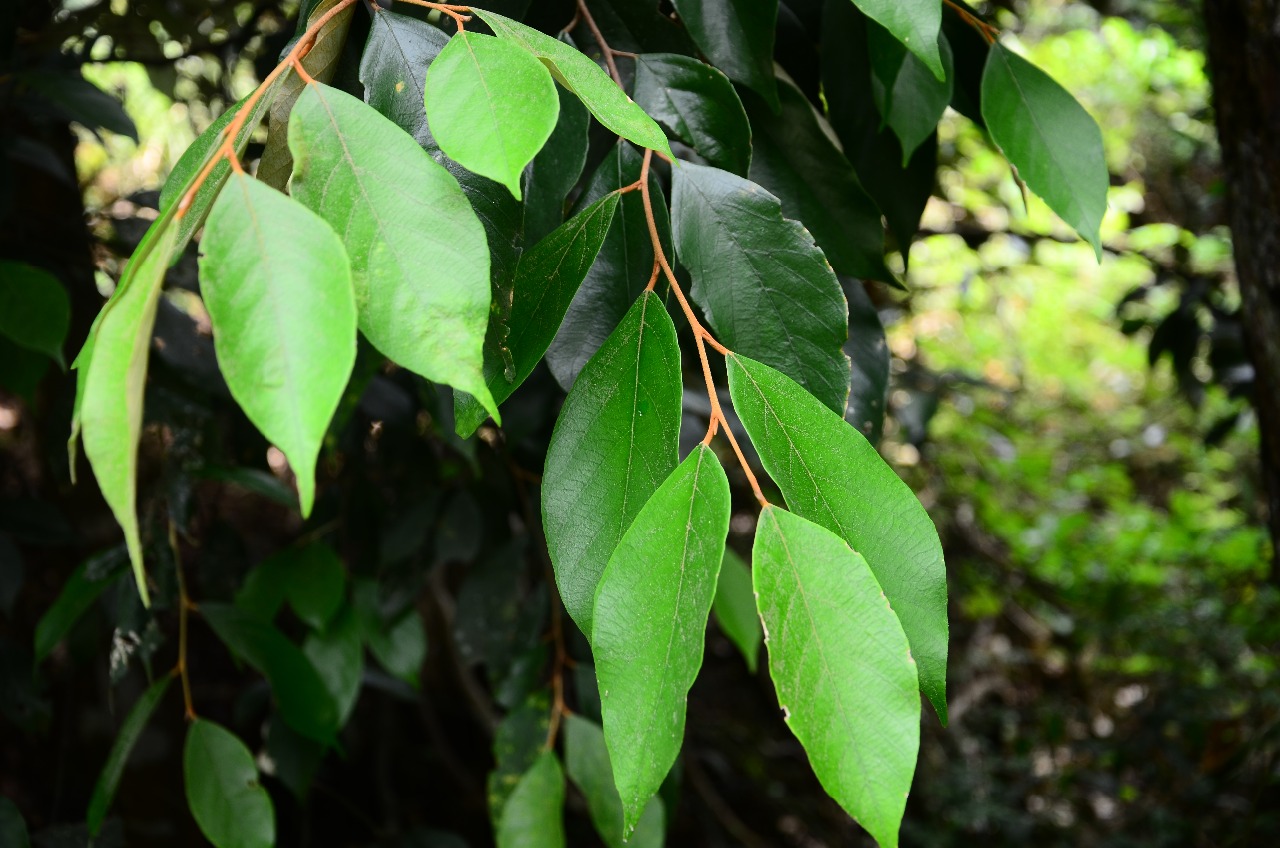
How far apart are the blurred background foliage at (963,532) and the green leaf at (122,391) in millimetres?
479

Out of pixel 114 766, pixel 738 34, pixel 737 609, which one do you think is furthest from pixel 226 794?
pixel 738 34

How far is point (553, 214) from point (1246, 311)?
2.35 feet

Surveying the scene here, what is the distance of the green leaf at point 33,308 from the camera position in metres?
0.64

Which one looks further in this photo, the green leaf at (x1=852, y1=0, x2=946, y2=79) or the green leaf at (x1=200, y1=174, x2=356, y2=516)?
the green leaf at (x1=852, y1=0, x2=946, y2=79)

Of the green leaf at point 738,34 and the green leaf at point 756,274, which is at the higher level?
the green leaf at point 738,34

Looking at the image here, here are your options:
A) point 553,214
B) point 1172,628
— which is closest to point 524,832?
point 553,214

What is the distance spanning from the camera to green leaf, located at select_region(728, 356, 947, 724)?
1.14 feet

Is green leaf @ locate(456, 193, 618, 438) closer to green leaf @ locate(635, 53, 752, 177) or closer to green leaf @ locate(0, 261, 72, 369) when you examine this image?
green leaf @ locate(635, 53, 752, 177)

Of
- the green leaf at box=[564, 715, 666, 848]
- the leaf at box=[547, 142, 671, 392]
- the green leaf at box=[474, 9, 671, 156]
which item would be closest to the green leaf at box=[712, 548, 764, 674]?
the green leaf at box=[564, 715, 666, 848]

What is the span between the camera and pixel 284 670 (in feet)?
2.56

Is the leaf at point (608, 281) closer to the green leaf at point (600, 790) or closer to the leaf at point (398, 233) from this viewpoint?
the leaf at point (398, 233)

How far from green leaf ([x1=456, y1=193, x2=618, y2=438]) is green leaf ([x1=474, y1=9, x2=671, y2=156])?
63 millimetres

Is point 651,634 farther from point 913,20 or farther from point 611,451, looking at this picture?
point 913,20

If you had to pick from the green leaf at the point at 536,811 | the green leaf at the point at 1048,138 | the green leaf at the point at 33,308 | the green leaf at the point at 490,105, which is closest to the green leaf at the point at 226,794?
the green leaf at the point at 536,811
